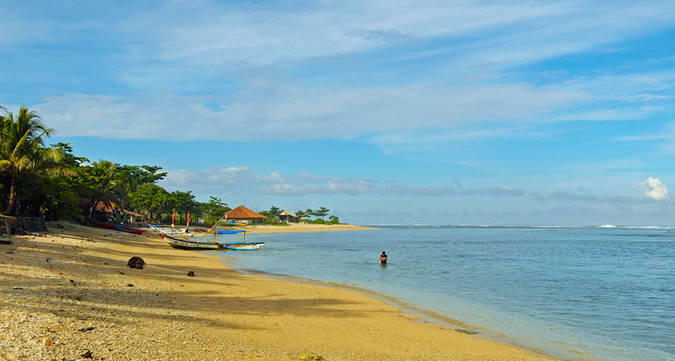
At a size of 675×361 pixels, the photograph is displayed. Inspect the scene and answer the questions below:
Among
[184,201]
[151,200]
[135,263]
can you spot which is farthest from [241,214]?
[135,263]

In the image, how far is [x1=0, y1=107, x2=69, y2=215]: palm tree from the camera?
3212cm

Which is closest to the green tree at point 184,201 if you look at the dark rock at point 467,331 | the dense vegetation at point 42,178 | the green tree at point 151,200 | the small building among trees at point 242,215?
the green tree at point 151,200

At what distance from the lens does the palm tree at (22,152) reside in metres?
32.1

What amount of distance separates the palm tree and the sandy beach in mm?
14829

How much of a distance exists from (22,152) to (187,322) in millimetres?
29759

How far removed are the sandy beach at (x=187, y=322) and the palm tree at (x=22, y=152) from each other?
14.8 metres

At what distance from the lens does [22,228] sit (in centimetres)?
2880

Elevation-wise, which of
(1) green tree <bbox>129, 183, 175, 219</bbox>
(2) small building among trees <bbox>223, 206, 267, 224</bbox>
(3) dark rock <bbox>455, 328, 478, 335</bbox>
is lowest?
(3) dark rock <bbox>455, 328, 478, 335</bbox>

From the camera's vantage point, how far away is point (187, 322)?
474 inches

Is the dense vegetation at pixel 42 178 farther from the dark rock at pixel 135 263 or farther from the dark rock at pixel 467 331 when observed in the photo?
the dark rock at pixel 467 331

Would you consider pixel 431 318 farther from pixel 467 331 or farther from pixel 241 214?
pixel 241 214

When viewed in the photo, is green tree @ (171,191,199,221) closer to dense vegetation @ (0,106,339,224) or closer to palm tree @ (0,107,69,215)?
dense vegetation @ (0,106,339,224)

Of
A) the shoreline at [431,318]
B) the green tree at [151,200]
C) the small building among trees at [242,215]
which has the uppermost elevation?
the green tree at [151,200]

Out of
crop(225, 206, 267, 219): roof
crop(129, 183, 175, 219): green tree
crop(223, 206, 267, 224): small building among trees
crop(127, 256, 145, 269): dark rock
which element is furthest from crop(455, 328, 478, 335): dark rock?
crop(225, 206, 267, 219): roof
